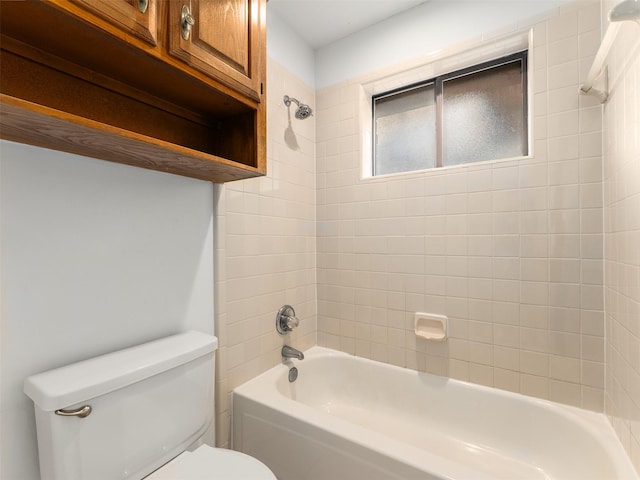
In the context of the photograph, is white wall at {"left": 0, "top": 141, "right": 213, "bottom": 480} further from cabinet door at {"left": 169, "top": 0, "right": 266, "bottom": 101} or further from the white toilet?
cabinet door at {"left": 169, "top": 0, "right": 266, "bottom": 101}

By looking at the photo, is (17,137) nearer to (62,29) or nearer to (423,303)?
(62,29)

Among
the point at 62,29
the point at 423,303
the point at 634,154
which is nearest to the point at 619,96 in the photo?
the point at 634,154

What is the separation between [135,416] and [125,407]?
5cm

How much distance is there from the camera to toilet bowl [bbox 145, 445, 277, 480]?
38.4 inches

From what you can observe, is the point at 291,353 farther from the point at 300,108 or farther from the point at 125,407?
the point at 300,108

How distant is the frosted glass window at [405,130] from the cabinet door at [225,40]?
1.09m

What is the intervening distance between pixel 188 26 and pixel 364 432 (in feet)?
5.01

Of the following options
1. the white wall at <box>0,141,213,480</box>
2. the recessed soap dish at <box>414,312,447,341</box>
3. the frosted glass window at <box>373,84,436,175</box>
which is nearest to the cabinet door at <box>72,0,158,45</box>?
the white wall at <box>0,141,213,480</box>

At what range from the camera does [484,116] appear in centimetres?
173

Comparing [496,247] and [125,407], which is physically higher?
[496,247]

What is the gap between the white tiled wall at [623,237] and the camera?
99 cm

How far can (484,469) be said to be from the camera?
1.43 meters

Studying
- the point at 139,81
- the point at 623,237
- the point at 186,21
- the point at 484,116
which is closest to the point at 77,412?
the point at 139,81

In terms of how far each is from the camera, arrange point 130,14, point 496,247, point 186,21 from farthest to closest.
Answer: point 496,247 < point 186,21 < point 130,14
